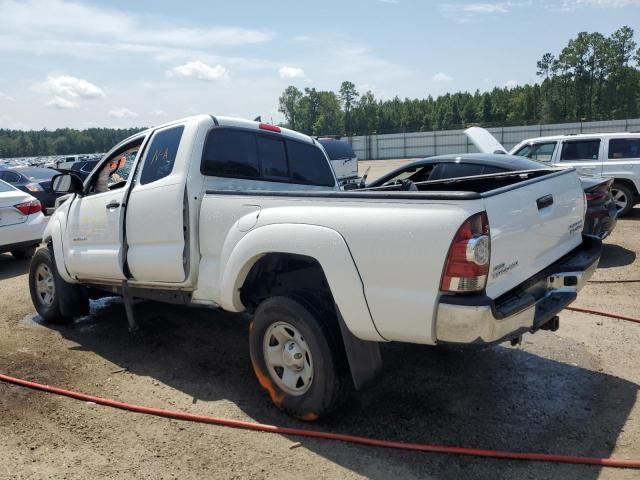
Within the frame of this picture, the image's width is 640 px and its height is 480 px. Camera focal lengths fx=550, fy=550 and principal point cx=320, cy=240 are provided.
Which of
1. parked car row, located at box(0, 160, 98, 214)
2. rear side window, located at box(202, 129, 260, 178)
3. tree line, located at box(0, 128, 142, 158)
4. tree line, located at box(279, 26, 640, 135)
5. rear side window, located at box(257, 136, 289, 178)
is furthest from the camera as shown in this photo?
tree line, located at box(0, 128, 142, 158)

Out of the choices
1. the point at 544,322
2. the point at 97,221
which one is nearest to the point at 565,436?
the point at 544,322

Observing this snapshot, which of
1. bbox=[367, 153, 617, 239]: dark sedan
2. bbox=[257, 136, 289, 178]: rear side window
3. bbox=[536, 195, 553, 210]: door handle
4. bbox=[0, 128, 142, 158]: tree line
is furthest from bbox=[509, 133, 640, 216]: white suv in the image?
bbox=[0, 128, 142, 158]: tree line

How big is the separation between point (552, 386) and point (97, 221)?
13.3 ft

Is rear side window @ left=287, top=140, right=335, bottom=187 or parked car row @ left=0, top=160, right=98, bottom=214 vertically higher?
rear side window @ left=287, top=140, right=335, bottom=187

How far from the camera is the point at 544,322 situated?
3.25m

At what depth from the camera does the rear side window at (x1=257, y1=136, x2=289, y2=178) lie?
475 cm

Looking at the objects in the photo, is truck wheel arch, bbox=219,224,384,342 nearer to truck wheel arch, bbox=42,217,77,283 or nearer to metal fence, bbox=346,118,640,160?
truck wheel arch, bbox=42,217,77,283

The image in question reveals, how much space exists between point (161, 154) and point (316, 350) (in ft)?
7.29

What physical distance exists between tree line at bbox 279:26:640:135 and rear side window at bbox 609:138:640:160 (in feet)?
155

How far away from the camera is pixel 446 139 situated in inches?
2108

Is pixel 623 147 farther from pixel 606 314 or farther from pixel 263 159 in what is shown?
pixel 263 159

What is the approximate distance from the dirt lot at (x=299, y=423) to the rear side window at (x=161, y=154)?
1.63 m

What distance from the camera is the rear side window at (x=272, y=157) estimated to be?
475 centimetres

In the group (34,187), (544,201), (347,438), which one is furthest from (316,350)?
(34,187)
